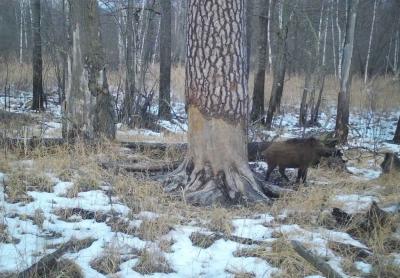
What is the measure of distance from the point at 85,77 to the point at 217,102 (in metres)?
2.71

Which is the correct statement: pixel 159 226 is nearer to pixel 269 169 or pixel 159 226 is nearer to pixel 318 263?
pixel 318 263

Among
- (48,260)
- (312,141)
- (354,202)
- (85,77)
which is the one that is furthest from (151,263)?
(85,77)

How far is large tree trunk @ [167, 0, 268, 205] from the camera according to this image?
5.32 metres

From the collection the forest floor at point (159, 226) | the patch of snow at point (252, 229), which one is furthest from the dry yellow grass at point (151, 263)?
the patch of snow at point (252, 229)

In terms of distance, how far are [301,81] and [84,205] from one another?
59.4ft

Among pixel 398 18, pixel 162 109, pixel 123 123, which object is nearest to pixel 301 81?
pixel 398 18

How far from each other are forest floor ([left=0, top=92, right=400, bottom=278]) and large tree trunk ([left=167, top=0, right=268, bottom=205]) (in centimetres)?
35

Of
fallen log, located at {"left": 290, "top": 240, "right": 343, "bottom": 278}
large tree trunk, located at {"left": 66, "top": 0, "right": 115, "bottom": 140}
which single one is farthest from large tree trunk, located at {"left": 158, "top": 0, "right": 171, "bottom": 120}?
fallen log, located at {"left": 290, "top": 240, "right": 343, "bottom": 278}

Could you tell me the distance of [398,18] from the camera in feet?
71.3

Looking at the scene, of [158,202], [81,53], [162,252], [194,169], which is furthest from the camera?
[81,53]

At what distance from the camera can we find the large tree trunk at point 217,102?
5324 mm

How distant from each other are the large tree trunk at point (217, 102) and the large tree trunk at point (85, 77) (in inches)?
87.9

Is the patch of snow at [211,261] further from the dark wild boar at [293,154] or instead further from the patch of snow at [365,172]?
the patch of snow at [365,172]

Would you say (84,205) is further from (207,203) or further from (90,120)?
(90,120)
